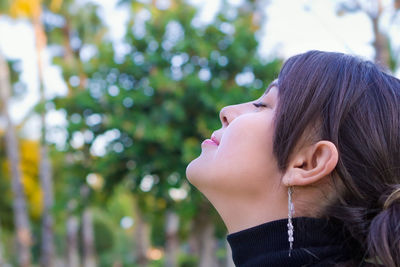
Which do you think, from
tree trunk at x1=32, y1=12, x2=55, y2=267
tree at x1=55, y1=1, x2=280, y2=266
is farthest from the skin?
tree trunk at x1=32, y1=12, x2=55, y2=267

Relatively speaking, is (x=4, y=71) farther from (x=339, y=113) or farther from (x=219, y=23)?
(x=339, y=113)

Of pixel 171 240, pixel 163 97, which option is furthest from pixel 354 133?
pixel 171 240

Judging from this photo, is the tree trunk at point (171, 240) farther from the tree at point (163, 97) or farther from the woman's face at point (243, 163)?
the woman's face at point (243, 163)

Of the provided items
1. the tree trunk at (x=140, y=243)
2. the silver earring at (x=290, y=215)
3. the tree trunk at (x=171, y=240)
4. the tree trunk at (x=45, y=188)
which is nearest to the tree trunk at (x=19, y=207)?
the tree trunk at (x=45, y=188)

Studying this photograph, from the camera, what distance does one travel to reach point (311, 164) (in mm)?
1455

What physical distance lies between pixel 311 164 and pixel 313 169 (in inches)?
1.3

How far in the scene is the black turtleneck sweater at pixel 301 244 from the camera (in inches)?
55.2

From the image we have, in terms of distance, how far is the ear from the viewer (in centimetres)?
140

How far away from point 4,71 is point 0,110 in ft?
10.3

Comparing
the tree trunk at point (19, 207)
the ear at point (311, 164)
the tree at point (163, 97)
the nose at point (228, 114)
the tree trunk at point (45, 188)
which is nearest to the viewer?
the ear at point (311, 164)

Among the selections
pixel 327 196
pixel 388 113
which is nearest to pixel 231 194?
pixel 327 196

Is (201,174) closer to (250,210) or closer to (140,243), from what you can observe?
(250,210)

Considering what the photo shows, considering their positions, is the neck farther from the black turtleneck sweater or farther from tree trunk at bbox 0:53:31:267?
tree trunk at bbox 0:53:31:267

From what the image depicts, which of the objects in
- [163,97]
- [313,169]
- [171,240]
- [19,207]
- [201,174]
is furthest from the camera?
[19,207]
